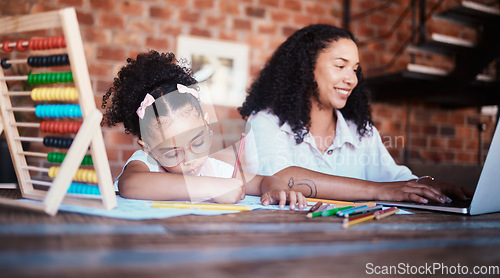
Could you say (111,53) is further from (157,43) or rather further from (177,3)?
(177,3)

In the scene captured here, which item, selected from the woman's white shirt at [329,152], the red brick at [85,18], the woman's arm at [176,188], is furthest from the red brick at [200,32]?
the woman's arm at [176,188]

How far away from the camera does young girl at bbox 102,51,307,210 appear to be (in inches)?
34.0

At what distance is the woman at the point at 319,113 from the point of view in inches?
59.2

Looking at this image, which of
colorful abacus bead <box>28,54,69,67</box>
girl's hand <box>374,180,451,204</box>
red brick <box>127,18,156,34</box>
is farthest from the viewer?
red brick <box>127,18,156,34</box>

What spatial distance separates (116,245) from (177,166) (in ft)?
2.21

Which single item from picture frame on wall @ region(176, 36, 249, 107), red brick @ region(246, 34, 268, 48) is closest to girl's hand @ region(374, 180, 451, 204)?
picture frame on wall @ region(176, 36, 249, 107)

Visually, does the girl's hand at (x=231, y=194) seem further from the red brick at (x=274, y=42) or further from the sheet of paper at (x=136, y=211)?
the red brick at (x=274, y=42)

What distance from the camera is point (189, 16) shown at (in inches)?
96.6

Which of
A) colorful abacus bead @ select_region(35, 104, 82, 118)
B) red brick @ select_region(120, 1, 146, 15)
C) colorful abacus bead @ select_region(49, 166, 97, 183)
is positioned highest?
red brick @ select_region(120, 1, 146, 15)

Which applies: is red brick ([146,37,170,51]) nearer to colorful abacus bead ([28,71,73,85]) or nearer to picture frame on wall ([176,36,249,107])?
picture frame on wall ([176,36,249,107])

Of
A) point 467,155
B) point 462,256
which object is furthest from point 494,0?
point 462,256

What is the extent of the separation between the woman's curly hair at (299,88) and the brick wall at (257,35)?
890mm

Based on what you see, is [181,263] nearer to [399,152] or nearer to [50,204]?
[50,204]

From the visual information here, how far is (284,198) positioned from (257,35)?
6.39 feet
